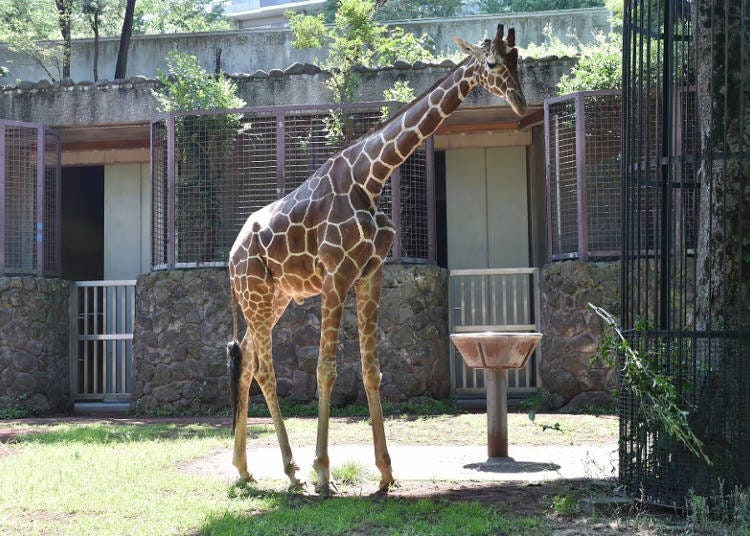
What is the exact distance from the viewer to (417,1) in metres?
29.5

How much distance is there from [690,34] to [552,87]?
274 inches

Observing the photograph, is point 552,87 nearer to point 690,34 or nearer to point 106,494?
point 690,34

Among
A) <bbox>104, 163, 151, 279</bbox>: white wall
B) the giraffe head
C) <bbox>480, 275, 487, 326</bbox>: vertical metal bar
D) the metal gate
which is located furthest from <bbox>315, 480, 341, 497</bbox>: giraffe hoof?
<bbox>104, 163, 151, 279</bbox>: white wall

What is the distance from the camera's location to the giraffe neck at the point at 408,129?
730 cm

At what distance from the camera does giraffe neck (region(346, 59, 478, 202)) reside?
730 cm

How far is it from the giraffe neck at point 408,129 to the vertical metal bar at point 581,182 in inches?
235

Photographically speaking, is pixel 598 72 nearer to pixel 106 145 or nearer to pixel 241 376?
pixel 241 376

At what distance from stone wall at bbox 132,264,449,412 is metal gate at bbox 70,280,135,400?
805mm

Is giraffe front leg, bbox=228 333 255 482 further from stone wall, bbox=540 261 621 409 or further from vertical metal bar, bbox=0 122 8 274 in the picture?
vertical metal bar, bbox=0 122 8 274

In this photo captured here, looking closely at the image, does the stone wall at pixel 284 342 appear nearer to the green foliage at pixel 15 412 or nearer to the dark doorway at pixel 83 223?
the green foliage at pixel 15 412

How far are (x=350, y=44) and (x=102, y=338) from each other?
19.5ft

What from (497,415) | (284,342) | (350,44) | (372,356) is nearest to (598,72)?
(350,44)

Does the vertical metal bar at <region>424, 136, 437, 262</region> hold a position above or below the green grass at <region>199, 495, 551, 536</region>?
above

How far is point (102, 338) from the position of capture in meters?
14.9
